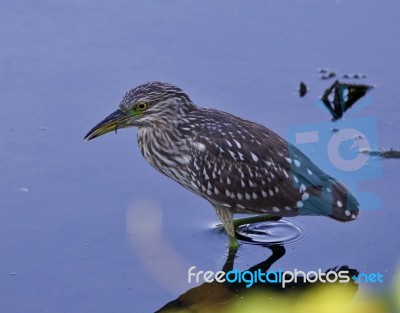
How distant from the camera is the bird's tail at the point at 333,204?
806 centimetres

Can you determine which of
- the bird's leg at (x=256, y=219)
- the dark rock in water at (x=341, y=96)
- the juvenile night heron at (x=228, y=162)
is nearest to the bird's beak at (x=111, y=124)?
the juvenile night heron at (x=228, y=162)

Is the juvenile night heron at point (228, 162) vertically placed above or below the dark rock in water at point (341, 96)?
below

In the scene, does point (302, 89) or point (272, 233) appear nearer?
point (272, 233)

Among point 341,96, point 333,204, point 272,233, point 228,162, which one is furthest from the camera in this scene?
point 341,96

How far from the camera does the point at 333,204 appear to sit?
807 centimetres

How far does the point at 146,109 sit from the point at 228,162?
0.67m

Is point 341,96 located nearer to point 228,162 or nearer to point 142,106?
point 228,162

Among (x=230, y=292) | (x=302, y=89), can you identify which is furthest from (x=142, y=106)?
(x=302, y=89)

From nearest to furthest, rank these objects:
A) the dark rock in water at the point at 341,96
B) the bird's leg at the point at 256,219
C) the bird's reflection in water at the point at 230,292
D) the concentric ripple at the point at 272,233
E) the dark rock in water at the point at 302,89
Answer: the bird's reflection in water at the point at 230,292 → the concentric ripple at the point at 272,233 → the bird's leg at the point at 256,219 → the dark rock in water at the point at 341,96 → the dark rock in water at the point at 302,89

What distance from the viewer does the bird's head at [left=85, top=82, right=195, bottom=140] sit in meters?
8.24

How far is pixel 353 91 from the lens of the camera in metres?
9.98

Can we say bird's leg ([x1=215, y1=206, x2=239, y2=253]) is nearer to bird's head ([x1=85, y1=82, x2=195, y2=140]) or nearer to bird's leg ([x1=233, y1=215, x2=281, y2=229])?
bird's leg ([x1=233, y1=215, x2=281, y2=229])

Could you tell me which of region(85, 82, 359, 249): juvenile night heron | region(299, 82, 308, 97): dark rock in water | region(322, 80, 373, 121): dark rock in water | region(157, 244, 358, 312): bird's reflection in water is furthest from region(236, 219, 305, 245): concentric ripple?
region(299, 82, 308, 97): dark rock in water

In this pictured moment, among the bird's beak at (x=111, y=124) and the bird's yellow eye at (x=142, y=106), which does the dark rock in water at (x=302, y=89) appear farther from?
the bird's beak at (x=111, y=124)
